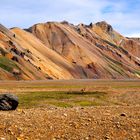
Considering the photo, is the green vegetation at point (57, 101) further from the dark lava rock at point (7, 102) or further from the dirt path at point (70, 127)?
the dirt path at point (70, 127)

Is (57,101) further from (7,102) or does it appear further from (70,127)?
(70,127)

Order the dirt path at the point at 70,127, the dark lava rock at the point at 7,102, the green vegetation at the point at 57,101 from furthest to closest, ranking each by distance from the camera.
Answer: the green vegetation at the point at 57,101, the dark lava rock at the point at 7,102, the dirt path at the point at 70,127

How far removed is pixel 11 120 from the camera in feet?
81.4

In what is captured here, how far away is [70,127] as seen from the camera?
24.1m

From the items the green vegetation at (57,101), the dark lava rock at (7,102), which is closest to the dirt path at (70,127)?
the dark lava rock at (7,102)

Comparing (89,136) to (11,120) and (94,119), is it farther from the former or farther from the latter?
(11,120)

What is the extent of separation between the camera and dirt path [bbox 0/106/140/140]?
→ 22906 mm

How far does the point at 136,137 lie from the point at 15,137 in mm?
6259

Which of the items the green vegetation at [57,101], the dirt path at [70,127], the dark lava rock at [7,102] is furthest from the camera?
the green vegetation at [57,101]

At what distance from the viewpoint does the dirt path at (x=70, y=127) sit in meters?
22.9

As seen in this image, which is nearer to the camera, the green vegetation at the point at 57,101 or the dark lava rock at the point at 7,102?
the dark lava rock at the point at 7,102

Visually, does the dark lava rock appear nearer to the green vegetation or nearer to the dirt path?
the dirt path

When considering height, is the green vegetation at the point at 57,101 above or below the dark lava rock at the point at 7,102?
below

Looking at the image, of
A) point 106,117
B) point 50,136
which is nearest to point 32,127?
point 50,136
